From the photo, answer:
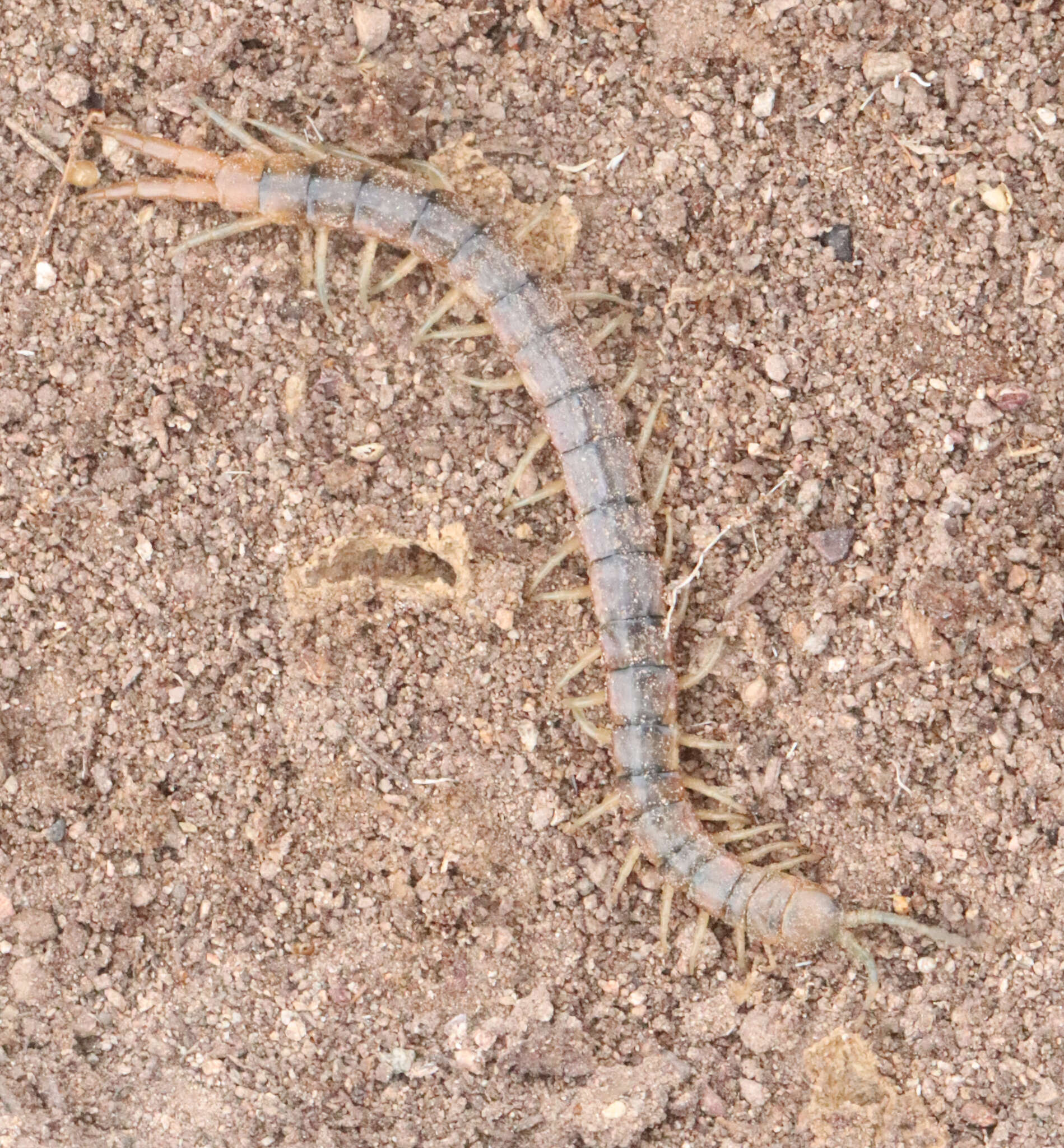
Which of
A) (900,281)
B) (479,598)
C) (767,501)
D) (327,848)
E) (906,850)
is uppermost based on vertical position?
(900,281)

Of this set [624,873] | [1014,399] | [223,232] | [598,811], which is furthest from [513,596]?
[1014,399]

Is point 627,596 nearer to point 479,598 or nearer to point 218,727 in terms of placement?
point 479,598

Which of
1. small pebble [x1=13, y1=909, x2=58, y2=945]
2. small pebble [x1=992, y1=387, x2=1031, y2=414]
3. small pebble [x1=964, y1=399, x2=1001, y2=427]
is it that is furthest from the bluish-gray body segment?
small pebble [x1=13, y1=909, x2=58, y2=945]

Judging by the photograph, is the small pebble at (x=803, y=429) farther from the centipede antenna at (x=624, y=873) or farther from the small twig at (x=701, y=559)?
the centipede antenna at (x=624, y=873)

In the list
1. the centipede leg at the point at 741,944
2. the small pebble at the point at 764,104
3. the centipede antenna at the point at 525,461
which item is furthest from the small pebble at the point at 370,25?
the centipede leg at the point at 741,944

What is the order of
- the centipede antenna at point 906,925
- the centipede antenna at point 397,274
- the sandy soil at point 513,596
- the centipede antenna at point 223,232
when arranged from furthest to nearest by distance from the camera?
1. the centipede antenna at point 397,274
2. the centipede antenna at point 223,232
3. the sandy soil at point 513,596
4. the centipede antenna at point 906,925

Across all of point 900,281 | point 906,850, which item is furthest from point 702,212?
point 906,850

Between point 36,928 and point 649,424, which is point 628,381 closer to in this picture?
point 649,424
